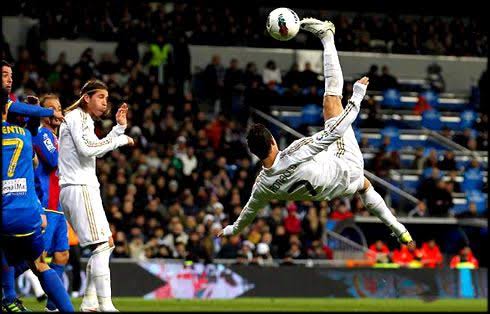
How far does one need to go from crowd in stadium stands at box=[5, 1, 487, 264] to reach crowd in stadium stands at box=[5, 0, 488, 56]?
0.04 m

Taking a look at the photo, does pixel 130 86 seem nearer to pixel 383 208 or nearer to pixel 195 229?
pixel 195 229

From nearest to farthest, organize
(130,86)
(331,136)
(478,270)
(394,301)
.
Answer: (331,136)
(394,301)
(478,270)
(130,86)

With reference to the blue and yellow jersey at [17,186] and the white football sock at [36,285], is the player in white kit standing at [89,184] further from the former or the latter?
the white football sock at [36,285]

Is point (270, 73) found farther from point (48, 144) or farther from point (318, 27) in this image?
point (48, 144)

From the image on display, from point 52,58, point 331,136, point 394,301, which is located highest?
point 52,58

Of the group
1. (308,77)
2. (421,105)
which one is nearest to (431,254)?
(308,77)

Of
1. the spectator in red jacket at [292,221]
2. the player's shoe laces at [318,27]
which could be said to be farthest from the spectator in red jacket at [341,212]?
the player's shoe laces at [318,27]

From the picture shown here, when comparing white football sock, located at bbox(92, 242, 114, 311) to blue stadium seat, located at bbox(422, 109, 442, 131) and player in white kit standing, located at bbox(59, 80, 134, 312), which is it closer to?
player in white kit standing, located at bbox(59, 80, 134, 312)

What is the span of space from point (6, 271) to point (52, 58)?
48.3ft

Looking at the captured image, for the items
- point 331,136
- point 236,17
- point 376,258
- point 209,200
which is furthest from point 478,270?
point 331,136

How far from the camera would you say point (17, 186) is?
359 inches

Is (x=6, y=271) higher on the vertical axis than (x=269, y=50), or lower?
lower

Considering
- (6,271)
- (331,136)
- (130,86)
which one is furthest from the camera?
(130,86)

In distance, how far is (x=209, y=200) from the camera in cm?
2231
